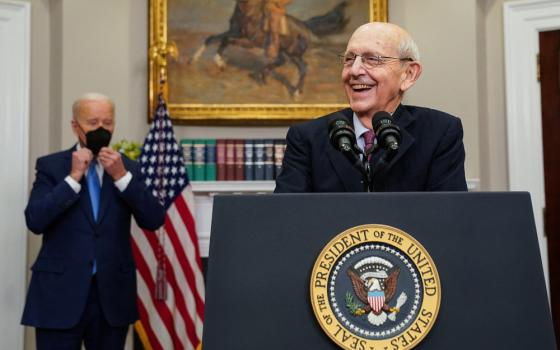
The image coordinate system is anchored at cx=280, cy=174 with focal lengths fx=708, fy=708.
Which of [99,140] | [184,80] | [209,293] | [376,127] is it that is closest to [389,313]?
[209,293]

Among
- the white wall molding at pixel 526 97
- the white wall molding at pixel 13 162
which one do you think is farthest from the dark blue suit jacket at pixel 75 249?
the white wall molding at pixel 526 97

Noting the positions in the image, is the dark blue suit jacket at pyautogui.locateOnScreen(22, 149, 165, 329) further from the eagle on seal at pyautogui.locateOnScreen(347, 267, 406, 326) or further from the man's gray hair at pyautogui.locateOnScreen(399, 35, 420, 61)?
the eagle on seal at pyautogui.locateOnScreen(347, 267, 406, 326)

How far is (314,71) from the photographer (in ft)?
18.8

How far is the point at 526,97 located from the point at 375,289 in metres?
4.38

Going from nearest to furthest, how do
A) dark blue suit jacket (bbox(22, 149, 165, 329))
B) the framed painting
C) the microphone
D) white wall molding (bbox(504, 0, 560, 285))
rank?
the microphone, dark blue suit jacket (bbox(22, 149, 165, 329)), white wall molding (bbox(504, 0, 560, 285)), the framed painting

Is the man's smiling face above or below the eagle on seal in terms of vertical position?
above

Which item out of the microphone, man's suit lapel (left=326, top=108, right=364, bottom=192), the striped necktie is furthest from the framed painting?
the microphone

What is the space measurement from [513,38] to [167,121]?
2.70m

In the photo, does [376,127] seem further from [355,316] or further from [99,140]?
[99,140]

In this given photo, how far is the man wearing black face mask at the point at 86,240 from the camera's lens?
11.6ft

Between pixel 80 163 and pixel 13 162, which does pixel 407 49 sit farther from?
pixel 13 162

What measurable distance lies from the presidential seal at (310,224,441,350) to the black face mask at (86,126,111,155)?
8.42 feet

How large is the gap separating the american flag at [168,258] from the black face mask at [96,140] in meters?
1.25

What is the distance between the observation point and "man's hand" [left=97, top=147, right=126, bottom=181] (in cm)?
371
